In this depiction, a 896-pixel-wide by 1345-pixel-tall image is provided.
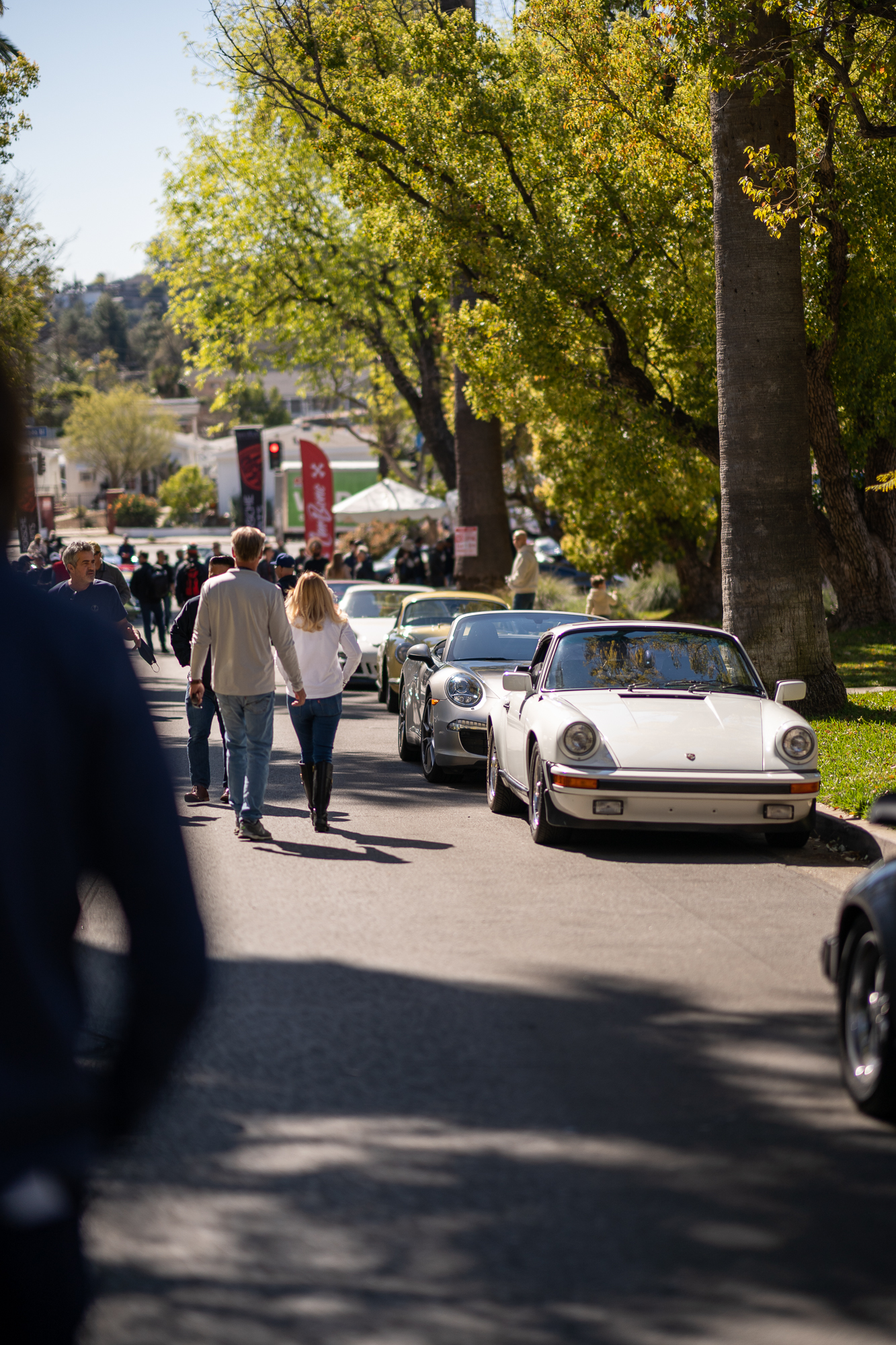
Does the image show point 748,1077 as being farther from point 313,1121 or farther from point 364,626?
point 364,626

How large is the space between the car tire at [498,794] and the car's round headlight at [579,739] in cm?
180

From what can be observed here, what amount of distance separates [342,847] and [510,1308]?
6.06 m

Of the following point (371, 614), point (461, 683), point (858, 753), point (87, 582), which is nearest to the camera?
point (858, 753)

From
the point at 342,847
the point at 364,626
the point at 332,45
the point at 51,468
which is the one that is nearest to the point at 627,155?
the point at 332,45

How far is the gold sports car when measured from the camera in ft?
56.7

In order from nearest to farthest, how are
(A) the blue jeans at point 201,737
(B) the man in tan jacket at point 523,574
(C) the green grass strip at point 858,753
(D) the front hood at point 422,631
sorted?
(C) the green grass strip at point 858,753 → (A) the blue jeans at point 201,737 → (D) the front hood at point 422,631 → (B) the man in tan jacket at point 523,574

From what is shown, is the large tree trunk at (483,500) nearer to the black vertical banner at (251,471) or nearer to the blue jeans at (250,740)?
the black vertical banner at (251,471)

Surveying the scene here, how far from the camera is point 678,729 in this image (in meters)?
9.30

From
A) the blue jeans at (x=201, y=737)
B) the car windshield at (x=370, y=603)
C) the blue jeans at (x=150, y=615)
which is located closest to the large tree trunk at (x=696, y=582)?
the car windshield at (x=370, y=603)

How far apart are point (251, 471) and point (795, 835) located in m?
32.7

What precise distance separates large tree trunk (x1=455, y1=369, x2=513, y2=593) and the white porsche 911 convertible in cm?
1646

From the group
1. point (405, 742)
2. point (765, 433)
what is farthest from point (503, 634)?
point (765, 433)

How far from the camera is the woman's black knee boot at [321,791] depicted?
10078 mm

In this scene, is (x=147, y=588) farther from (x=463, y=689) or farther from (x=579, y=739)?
(x=579, y=739)
